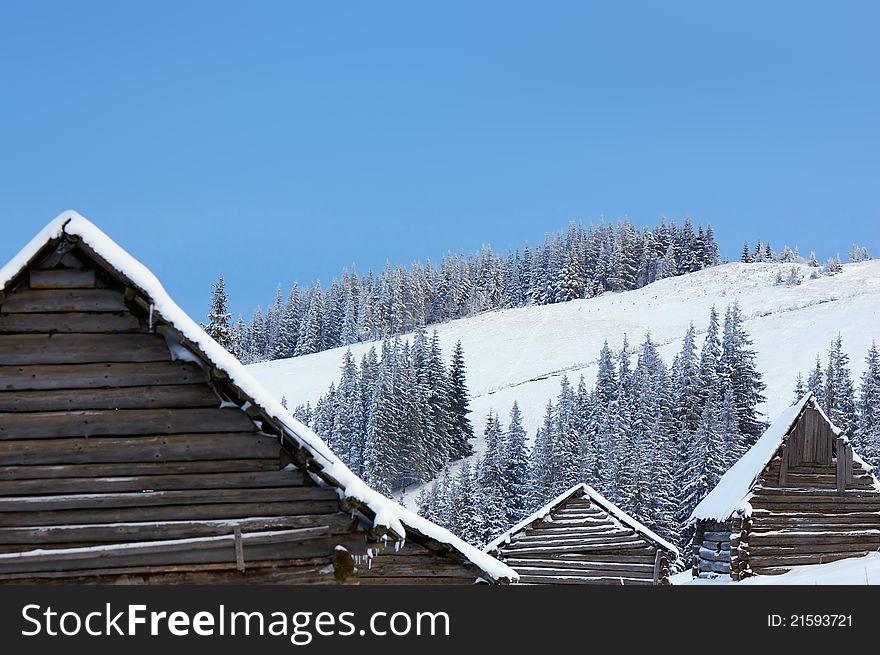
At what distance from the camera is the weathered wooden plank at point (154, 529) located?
10.0 metres

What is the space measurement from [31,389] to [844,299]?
130223 mm

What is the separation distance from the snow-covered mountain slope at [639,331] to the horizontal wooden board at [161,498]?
261 ft

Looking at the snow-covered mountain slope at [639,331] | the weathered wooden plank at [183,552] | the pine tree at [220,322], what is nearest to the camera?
the weathered wooden plank at [183,552]

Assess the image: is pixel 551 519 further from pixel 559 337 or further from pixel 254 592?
pixel 559 337

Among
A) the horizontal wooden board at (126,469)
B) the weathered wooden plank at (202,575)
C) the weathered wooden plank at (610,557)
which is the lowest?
the weathered wooden plank at (610,557)

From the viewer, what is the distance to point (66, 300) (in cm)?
1046

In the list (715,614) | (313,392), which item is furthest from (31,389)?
(313,392)

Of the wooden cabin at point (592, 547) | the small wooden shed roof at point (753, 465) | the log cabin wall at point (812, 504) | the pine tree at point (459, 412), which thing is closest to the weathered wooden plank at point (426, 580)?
the wooden cabin at point (592, 547)

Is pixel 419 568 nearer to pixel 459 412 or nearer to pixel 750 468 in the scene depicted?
pixel 750 468

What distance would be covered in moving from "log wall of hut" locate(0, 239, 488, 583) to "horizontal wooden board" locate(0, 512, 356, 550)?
0.01 metres

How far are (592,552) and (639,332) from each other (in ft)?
338

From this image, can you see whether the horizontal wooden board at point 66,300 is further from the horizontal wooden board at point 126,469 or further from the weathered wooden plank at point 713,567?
the weathered wooden plank at point 713,567

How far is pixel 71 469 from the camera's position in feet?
33.4

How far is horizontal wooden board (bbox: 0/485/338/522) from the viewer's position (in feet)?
32.9
